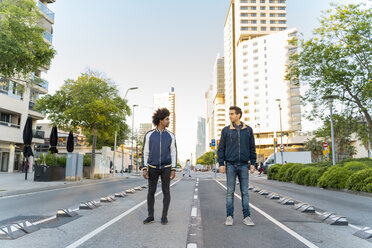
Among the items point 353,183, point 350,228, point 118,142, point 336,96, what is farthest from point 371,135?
point 118,142

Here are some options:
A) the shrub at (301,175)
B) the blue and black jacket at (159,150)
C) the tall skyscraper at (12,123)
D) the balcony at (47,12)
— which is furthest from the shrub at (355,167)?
the balcony at (47,12)

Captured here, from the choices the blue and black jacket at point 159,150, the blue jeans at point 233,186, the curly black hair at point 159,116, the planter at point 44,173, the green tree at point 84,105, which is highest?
the green tree at point 84,105

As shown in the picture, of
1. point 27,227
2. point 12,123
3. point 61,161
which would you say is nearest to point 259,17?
point 12,123

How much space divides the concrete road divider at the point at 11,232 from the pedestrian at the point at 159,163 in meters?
1.95

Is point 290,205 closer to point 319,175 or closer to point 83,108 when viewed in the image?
point 319,175

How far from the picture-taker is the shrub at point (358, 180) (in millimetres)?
12362

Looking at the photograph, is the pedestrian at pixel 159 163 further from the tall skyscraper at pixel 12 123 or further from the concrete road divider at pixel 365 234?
the tall skyscraper at pixel 12 123

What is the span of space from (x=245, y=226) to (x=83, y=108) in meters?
19.1

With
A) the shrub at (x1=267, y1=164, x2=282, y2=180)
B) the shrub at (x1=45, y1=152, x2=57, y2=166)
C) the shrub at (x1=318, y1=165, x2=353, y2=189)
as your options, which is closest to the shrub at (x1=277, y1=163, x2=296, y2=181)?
the shrub at (x1=267, y1=164, x2=282, y2=180)

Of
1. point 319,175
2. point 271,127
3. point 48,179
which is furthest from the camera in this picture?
point 271,127

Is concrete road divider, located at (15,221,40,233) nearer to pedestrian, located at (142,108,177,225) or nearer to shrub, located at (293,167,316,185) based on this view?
pedestrian, located at (142,108,177,225)

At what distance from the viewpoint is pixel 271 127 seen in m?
98.0

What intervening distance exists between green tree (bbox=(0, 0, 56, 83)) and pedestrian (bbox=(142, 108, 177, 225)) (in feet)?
32.7

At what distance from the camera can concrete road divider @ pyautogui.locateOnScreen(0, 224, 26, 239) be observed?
4.17 metres
